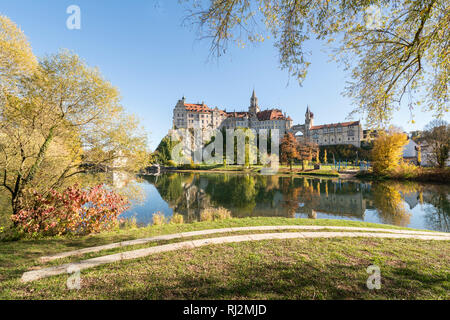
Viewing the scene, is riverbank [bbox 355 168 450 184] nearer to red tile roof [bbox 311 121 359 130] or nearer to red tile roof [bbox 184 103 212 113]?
red tile roof [bbox 311 121 359 130]

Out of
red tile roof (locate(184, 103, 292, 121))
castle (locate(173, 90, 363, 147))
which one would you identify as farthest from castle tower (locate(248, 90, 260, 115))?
red tile roof (locate(184, 103, 292, 121))

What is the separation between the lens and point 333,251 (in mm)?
4445

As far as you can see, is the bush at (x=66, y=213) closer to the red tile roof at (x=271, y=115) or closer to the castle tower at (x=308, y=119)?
the red tile roof at (x=271, y=115)

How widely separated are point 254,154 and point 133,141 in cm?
4487

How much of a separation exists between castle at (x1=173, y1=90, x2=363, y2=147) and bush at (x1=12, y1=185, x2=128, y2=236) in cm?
7590

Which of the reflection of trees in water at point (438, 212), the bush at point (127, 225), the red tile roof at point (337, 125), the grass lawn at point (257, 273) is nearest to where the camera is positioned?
the grass lawn at point (257, 273)

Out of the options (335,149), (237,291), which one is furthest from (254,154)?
(237,291)

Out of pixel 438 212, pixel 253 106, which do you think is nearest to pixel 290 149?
pixel 438 212

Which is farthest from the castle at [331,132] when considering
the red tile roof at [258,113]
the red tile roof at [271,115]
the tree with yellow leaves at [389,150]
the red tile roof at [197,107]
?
the tree with yellow leaves at [389,150]

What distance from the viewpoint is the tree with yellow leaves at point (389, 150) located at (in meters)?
→ 28.6

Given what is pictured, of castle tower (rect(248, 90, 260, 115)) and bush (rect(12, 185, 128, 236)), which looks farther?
castle tower (rect(248, 90, 260, 115))

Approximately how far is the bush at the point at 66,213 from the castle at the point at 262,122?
75.9 metres

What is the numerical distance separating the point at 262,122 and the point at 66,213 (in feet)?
300

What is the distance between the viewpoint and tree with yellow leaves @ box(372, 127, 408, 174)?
1128 inches
